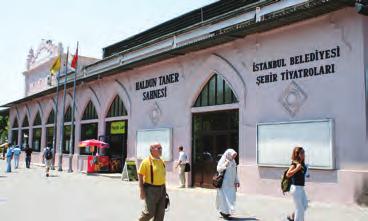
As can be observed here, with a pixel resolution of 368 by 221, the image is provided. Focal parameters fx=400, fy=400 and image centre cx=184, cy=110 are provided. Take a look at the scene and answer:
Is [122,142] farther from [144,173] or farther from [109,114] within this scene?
[144,173]

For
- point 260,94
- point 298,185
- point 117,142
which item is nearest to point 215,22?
point 260,94

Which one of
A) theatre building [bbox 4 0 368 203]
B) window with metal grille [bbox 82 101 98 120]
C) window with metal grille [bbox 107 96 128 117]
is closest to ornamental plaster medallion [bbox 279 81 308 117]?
theatre building [bbox 4 0 368 203]

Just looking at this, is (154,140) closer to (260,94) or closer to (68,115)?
(260,94)

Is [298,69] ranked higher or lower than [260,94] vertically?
higher

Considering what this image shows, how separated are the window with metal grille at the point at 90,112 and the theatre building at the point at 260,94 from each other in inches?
155

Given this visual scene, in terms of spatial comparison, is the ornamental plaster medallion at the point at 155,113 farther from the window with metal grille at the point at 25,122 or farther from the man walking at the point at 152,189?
the window with metal grille at the point at 25,122

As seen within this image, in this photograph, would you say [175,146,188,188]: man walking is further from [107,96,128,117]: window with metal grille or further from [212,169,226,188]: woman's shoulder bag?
[212,169,226,188]: woman's shoulder bag

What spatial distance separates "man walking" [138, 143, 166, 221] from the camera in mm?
6824

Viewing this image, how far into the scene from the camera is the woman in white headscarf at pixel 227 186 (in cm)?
936

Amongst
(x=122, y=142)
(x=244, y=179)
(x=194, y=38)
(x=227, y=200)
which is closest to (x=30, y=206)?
(x=227, y=200)

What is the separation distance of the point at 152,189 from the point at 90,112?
20354 mm

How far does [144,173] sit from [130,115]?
14764mm

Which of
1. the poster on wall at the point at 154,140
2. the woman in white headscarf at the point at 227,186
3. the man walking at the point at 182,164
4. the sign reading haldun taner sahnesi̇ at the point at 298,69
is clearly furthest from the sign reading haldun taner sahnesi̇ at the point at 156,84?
the woman in white headscarf at the point at 227,186

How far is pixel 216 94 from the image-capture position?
16406 mm
